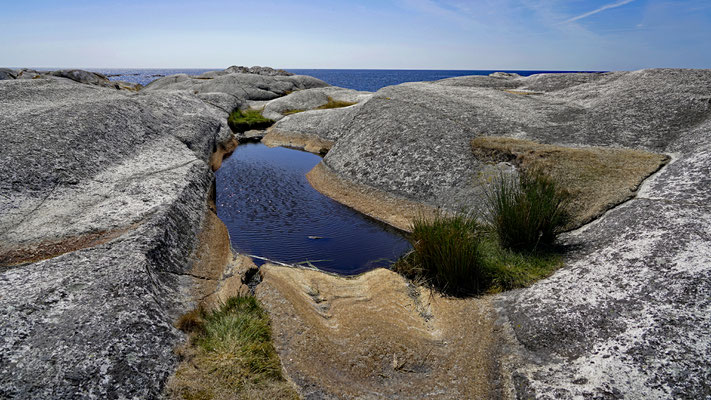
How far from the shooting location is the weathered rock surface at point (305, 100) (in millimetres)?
37103

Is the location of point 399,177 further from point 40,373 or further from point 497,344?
point 40,373

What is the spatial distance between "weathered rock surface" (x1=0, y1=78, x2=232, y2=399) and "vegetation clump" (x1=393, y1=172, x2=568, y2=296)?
5.97 meters

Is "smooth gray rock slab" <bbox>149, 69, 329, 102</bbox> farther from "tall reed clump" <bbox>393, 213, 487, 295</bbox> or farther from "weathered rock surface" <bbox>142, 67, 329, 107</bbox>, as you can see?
"tall reed clump" <bbox>393, 213, 487, 295</bbox>

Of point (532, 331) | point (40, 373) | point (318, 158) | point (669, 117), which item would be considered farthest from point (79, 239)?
point (669, 117)

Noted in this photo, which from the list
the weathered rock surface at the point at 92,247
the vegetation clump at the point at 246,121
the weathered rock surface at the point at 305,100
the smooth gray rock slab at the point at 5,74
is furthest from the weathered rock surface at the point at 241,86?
the weathered rock surface at the point at 92,247

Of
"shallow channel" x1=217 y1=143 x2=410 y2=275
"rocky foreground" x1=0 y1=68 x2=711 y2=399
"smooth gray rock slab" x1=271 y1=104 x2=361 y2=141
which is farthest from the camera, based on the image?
"smooth gray rock slab" x1=271 y1=104 x2=361 y2=141

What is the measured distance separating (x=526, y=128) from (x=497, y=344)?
13.1 m

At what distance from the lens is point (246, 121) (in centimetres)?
3347

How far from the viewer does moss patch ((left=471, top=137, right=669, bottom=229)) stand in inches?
440

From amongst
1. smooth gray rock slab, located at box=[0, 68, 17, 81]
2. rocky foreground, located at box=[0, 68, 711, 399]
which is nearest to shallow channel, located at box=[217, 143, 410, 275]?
rocky foreground, located at box=[0, 68, 711, 399]

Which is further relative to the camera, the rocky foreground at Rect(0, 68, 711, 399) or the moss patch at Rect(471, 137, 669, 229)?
the moss patch at Rect(471, 137, 669, 229)

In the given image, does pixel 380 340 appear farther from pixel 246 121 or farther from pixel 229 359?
pixel 246 121

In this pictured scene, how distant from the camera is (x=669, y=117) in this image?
15.6 m

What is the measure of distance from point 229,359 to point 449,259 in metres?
5.40
